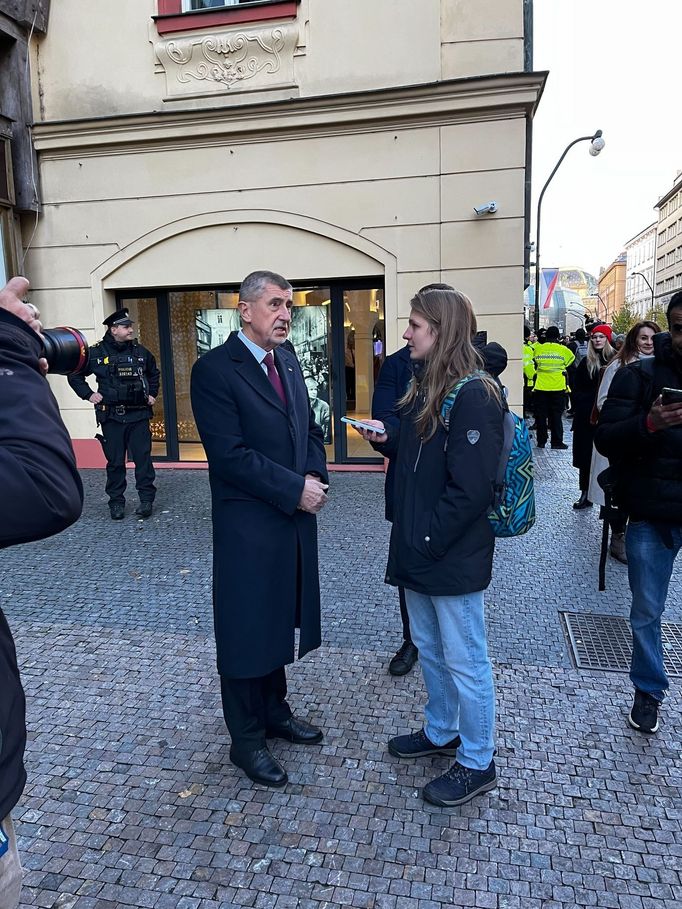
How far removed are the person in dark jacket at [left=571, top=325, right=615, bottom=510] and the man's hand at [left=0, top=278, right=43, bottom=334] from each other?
258 inches

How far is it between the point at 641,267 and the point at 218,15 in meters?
141

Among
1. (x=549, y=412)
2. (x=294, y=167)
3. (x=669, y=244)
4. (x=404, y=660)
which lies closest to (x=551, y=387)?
(x=549, y=412)

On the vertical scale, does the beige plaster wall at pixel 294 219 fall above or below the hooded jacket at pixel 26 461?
above

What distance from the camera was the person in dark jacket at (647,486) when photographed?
297 cm

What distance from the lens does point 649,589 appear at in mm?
3137

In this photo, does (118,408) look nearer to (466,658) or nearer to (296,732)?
(296,732)

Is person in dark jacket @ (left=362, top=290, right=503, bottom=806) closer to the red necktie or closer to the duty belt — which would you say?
the red necktie

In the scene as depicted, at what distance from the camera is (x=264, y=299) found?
9.38 feet

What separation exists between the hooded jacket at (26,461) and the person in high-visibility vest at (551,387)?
1050 centimetres

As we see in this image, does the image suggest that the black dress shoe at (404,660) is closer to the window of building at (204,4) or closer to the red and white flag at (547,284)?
the window of building at (204,4)

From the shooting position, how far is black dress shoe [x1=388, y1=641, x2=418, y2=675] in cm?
380

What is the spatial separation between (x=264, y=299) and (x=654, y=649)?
242 cm

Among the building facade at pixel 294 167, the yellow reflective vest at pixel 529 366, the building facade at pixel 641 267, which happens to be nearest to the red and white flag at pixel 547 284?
the yellow reflective vest at pixel 529 366

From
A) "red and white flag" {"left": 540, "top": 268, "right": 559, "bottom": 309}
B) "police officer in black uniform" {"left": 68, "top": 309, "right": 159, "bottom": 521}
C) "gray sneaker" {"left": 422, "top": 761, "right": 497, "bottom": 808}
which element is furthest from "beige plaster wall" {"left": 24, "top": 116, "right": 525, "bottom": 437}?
"red and white flag" {"left": 540, "top": 268, "right": 559, "bottom": 309}
